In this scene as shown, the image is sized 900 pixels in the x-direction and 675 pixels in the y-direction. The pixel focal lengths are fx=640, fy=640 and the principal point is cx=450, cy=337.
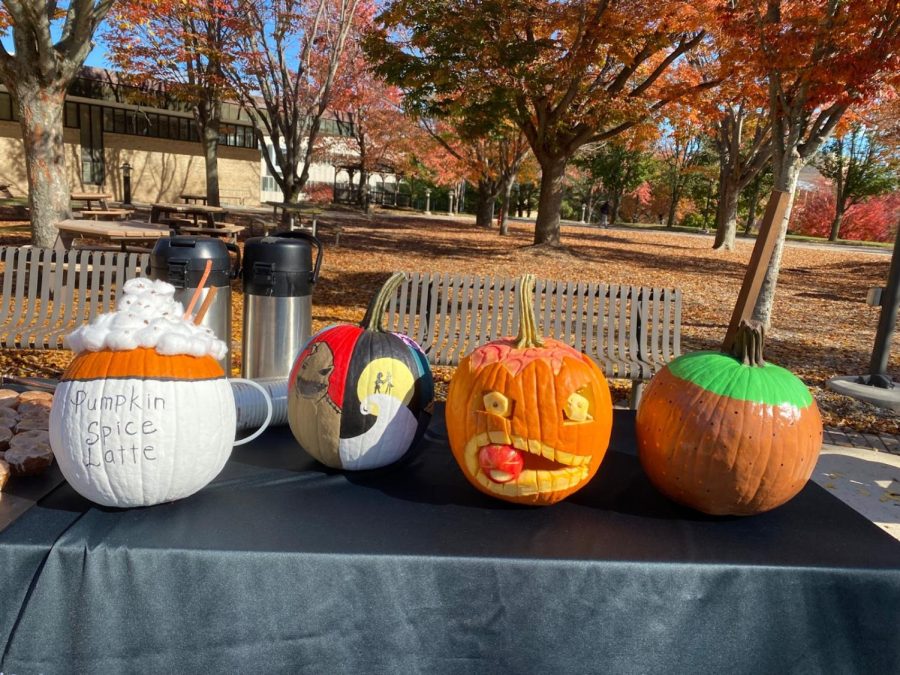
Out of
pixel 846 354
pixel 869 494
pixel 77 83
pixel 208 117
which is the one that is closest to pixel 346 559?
pixel 869 494

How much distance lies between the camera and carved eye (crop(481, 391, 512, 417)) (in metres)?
1.70

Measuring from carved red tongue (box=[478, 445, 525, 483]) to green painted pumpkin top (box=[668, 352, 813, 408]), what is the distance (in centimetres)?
55

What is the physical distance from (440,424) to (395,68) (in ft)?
41.0

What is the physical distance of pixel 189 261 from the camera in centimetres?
299

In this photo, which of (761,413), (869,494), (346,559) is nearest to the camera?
(346,559)

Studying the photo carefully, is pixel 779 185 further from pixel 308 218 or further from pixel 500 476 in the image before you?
pixel 308 218

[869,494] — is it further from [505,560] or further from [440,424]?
[505,560]

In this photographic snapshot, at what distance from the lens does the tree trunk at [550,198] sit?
15.0 m

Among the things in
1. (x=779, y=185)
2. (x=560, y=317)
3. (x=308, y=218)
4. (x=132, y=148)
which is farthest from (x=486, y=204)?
(x=560, y=317)

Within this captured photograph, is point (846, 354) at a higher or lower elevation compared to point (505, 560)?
lower

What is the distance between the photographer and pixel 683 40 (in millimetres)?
13750

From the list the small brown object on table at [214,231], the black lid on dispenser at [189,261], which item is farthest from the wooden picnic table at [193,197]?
the black lid on dispenser at [189,261]

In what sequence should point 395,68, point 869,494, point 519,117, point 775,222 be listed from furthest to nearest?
point 519,117 → point 395,68 → point 869,494 → point 775,222

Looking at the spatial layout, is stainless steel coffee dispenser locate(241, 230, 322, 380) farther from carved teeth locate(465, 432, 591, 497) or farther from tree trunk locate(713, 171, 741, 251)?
tree trunk locate(713, 171, 741, 251)
